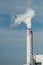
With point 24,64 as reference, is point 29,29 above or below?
above

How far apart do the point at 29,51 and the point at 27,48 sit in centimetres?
66

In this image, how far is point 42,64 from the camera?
96188 mm

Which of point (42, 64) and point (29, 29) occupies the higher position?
point (29, 29)

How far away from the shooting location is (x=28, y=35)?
95.4m

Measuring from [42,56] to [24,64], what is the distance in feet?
14.8

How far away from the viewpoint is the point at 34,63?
9819 cm

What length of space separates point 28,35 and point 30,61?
4.75 metres

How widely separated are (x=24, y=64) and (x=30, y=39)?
4653mm

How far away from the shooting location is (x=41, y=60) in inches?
3831

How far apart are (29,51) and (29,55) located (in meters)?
0.74

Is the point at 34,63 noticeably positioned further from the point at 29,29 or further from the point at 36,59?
the point at 29,29

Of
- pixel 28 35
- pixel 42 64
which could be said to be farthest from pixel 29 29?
pixel 42 64

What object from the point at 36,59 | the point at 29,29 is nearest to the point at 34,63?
the point at 36,59

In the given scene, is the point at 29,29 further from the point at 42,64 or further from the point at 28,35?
the point at 42,64
